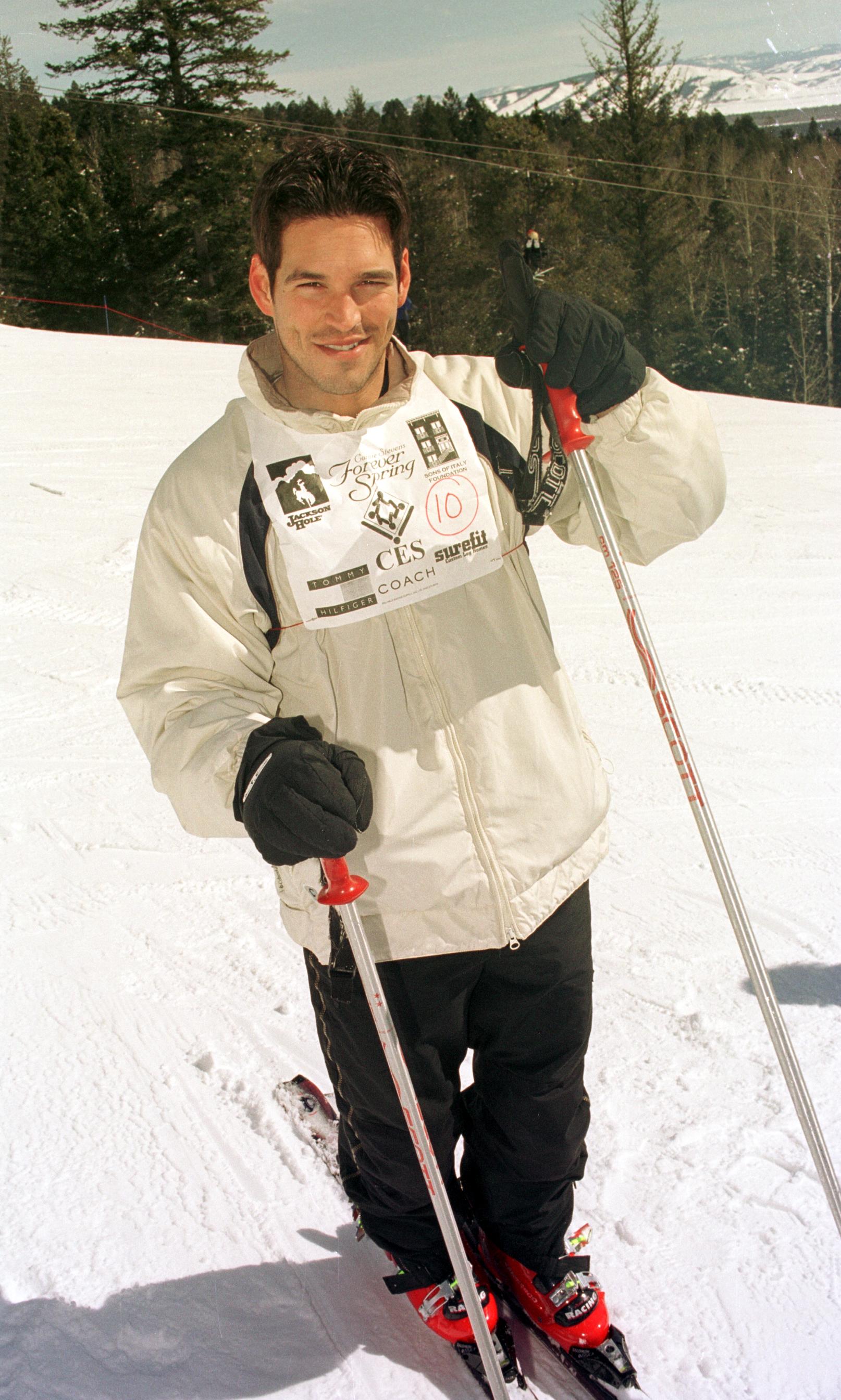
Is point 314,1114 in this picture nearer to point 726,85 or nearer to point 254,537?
point 254,537

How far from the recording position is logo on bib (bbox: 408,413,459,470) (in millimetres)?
1668

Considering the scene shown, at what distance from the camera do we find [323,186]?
1.55m

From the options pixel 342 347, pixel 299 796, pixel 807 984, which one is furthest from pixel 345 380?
pixel 807 984

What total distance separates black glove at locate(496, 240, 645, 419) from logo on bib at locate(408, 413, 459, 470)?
0.41 feet

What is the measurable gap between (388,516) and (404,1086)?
89cm

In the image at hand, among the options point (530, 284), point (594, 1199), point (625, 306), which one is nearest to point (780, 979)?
point (594, 1199)

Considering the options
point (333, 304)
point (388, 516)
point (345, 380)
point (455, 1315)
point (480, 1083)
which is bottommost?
point (455, 1315)

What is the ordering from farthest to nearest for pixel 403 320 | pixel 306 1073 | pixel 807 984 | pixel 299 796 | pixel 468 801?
1. pixel 807 984
2. pixel 306 1073
3. pixel 403 320
4. pixel 468 801
5. pixel 299 796

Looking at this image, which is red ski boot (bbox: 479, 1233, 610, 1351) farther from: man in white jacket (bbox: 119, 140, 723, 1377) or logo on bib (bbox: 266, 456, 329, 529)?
logo on bib (bbox: 266, 456, 329, 529)

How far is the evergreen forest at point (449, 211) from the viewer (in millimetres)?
23891

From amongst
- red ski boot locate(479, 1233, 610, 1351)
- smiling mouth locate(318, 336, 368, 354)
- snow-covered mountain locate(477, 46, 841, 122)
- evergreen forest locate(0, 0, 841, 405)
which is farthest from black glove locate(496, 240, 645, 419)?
evergreen forest locate(0, 0, 841, 405)

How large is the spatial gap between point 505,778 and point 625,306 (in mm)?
29489

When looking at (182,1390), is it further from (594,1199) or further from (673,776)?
(673,776)

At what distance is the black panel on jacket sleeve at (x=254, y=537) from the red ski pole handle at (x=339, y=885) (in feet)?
1.35
